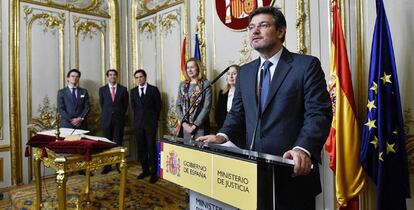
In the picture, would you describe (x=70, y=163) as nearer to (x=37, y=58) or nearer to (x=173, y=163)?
(x=173, y=163)

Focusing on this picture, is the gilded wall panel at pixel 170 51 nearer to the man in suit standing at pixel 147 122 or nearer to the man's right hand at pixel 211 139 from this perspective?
the man in suit standing at pixel 147 122

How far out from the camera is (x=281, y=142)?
125cm

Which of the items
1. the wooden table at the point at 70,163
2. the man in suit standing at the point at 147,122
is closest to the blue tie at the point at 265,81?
the wooden table at the point at 70,163

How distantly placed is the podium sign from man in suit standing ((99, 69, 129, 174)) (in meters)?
3.42

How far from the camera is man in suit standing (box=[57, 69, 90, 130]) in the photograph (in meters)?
4.22

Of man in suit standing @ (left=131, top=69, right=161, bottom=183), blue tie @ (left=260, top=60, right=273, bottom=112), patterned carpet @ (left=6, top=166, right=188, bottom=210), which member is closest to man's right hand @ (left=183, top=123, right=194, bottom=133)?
patterned carpet @ (left=6, top=166, right=188, bottom=210)

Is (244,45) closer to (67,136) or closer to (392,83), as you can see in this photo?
(392,83)

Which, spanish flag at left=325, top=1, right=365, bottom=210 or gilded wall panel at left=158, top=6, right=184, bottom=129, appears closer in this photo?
spanish flag at left=325, top=1, right=365, bottom=210

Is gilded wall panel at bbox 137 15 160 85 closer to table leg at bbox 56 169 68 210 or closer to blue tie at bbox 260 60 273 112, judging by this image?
table leg at bbox 56 169 68 210

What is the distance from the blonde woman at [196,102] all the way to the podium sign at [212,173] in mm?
1961

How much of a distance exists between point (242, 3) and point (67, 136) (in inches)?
89.6

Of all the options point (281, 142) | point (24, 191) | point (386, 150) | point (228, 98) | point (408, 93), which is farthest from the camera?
point (24, 191)

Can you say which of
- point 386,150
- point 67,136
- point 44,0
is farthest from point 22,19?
point 386,150

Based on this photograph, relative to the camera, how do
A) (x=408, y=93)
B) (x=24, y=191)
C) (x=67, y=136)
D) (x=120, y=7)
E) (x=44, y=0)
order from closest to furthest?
(x=408, y=93) < (x=67, y=136) < (x=24, y=191) < (x=44, y=0) < (x=120, y=7)
